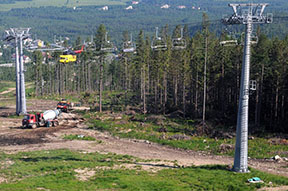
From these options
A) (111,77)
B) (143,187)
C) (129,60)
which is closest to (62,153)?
(143,187)

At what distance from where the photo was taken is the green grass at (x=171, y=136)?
3634 centimetres

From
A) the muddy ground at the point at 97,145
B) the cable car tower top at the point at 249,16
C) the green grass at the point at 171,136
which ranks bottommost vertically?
the muddy ground at the point at 97,145

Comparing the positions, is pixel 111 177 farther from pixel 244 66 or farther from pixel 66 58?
pixel 66 58

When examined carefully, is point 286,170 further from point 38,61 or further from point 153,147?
point 38,61

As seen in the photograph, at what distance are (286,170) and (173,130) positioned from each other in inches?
781

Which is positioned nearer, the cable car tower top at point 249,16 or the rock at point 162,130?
the cable car tower top at point 249,16

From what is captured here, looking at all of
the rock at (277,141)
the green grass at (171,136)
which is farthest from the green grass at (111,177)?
the rock at (277,141)

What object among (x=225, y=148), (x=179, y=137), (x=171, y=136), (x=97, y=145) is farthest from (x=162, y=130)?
(x=225, y=148)

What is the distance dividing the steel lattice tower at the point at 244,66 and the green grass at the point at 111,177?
1.51 meters

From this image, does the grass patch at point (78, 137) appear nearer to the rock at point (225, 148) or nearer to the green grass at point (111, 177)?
the green grass at point (111, 177)

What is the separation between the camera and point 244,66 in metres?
27.2

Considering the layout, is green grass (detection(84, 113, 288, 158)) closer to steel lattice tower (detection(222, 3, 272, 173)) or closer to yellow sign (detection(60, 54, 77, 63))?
steel lattice tower (detection(222, 3, 272, 173))

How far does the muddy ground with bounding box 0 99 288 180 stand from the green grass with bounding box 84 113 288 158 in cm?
118

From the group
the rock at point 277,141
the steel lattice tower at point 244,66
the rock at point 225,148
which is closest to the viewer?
the steel lattice tower at point 244,66
